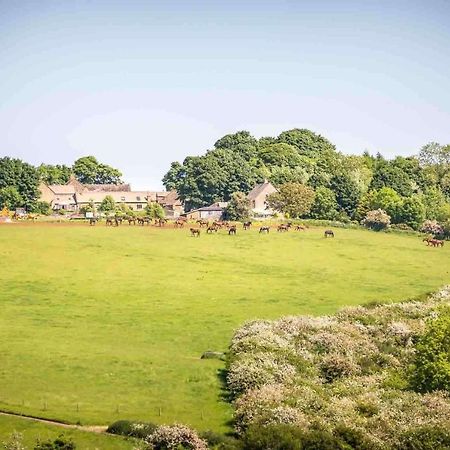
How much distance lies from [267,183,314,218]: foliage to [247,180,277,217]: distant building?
16.3ft

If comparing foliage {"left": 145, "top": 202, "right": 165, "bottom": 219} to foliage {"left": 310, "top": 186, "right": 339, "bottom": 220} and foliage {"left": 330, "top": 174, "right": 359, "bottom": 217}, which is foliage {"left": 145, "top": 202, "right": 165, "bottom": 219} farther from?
foliage {"left": 330, "top": 174, "right": 359, "bottom": 217}

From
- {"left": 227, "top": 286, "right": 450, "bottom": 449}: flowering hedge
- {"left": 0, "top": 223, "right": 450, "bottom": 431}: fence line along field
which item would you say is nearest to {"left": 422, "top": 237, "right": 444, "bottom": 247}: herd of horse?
{"left": 0, "top": 223, "right": 450, "bottom": 431}: fence line along field

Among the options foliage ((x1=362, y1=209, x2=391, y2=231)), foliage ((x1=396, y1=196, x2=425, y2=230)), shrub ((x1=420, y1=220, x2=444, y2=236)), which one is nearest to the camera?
shrub ((x1=420, y1=220, x2=444, y2=236))

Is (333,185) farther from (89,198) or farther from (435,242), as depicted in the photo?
(89,198)

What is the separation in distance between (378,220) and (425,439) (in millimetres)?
93809

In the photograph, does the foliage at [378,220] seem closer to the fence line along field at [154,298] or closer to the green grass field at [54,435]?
the fence line along field at [154,298]

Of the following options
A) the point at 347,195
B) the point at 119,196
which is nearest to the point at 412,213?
the point at 347,195

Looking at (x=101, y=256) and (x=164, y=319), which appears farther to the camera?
(x=101, y=256)

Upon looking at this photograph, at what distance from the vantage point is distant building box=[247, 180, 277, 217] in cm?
14012

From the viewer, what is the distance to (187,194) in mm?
147000

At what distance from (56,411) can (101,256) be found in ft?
159

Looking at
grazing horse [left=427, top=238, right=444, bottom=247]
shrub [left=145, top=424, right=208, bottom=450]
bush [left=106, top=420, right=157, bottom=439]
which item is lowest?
bush [left=106, top=420, right=157, bottom=439]

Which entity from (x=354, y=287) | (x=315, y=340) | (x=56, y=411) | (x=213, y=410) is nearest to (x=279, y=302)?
(x=354, y=287)

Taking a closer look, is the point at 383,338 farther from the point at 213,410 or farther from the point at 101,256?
the point at 101,256
